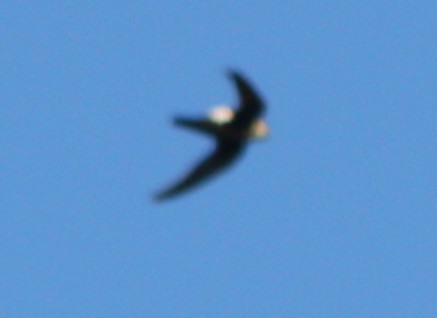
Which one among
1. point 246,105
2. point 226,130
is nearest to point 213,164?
point 226,130

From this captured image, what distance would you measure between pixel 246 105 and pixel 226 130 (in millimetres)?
719

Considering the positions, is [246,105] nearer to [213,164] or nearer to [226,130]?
[226,130]

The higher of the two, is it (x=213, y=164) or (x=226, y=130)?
(x=213, y=164)

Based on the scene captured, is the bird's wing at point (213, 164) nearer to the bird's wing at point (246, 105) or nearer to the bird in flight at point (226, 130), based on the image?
the bird in flight at point (226, 130)

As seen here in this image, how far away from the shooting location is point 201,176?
30.0 meters

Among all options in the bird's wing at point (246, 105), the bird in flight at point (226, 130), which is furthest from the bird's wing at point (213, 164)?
the bird's wing at point (246, 105)

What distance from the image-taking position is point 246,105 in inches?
1127

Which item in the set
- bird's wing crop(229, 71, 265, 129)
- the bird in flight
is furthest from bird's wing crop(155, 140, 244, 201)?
bird's wing crop(229, 71, 265, 129)

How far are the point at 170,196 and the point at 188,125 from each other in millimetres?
→ 1500

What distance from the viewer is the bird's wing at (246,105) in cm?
2798

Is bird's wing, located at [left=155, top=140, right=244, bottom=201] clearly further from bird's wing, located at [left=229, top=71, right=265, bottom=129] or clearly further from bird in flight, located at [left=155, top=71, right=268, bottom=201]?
bird's wing, located at [left=229, top=71, right=265, bottom=129]

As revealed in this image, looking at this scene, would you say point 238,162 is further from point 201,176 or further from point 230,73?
point 230,73

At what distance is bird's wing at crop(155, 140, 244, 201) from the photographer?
2985 cm

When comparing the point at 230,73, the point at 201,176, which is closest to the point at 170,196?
the point at 201,176
